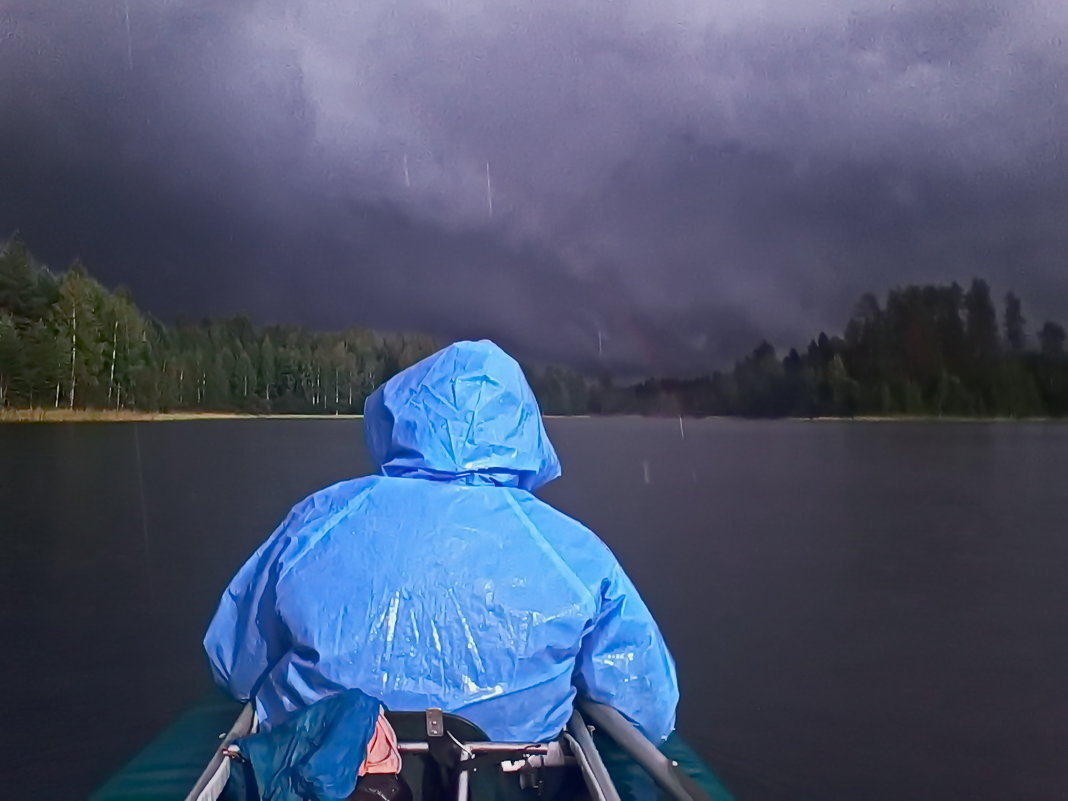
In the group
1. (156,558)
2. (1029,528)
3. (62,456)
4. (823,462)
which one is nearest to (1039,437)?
(823,462)

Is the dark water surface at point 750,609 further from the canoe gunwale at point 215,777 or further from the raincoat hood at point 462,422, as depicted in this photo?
the raincoat hood at point 462,422

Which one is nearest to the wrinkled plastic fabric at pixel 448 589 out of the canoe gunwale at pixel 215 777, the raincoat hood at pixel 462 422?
the raincoat hood at pixel 462 422

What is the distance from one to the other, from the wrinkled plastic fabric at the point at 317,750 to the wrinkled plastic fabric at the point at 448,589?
21 centimetres

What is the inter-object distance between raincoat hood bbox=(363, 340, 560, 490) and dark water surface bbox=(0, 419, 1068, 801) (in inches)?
134

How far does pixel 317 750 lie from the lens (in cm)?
189

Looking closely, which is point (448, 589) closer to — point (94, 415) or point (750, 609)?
point (750, 609)

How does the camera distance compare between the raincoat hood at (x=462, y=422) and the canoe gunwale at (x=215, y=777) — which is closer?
the canoe gunwale at (x=215, y=777)

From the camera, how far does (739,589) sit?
446 inches

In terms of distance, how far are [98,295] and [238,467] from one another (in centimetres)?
2181

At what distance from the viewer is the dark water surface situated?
20.1 ft

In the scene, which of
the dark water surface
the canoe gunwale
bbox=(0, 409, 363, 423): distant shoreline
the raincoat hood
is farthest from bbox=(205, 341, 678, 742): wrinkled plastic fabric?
bbox=(0, 409, 363, 423): distant shoreline

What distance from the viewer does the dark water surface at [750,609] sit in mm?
6141

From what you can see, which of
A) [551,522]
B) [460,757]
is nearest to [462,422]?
[551,522]

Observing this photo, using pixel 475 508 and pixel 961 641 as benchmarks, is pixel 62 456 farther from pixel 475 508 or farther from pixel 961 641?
pixel 475 508
